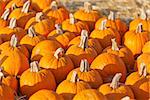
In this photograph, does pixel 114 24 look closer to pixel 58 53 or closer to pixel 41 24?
pixel 41 24

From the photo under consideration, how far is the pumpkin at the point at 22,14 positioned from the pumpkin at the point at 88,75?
1040mm

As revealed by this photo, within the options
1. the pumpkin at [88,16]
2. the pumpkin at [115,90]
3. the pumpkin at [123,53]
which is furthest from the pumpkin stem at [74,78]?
the pumpkin at [88,16]

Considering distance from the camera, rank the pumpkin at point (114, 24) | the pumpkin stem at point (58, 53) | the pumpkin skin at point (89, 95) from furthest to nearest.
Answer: the pumpkin at point (114, 24)
the pumpkin stem at point (58, 53)
the pumpkin skin at point (89, 95)

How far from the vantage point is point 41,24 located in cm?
341

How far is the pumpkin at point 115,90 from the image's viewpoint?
2.52m

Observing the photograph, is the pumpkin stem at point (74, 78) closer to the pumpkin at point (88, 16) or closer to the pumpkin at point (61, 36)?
the pumpkin at point (61, 36)

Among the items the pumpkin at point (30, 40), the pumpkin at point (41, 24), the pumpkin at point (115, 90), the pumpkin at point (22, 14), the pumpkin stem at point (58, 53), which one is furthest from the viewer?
the pumpkin at point (22, 14)

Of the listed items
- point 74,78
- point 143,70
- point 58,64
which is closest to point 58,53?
point 58,64

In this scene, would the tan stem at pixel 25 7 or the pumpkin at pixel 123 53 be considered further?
the tan stem at pixel 25 7

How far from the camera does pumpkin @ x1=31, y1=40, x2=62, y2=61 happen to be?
9.93ft

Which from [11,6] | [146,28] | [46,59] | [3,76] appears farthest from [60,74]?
[11,6]

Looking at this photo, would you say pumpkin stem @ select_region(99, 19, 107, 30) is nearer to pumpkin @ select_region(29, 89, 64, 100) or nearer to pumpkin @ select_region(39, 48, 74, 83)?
pumpkin @ select_region(39, 48, 74, 83)

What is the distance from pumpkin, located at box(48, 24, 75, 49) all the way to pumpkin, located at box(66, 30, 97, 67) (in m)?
0.21

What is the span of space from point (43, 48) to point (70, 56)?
0.63 feet
